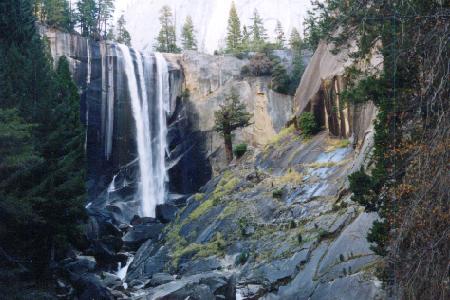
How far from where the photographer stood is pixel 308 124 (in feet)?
79.3

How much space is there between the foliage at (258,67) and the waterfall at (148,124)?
265 inches

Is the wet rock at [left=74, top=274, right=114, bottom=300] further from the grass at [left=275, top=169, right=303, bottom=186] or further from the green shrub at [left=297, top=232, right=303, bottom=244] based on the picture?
the grass at [left=275, top=169, right=303, bottom=186]

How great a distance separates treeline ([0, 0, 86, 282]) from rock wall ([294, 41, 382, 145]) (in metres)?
10.5

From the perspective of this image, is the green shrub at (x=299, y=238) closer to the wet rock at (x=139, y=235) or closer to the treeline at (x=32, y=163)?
the treeline at (x=32, y=163)

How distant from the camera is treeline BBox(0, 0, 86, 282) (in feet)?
45.2

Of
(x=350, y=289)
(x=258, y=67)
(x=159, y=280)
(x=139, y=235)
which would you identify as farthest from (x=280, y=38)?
(x=350, y=289)

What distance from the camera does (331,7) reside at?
1208 cm

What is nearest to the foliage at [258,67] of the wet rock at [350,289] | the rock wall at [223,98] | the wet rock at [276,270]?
the rock wall at [223,98]

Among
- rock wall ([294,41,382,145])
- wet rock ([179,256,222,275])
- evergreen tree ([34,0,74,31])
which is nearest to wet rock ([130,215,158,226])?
rock wall ([294,41,382,145])

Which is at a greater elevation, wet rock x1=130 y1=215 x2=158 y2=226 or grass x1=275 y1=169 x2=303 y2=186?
grass x1=275 y1=169 x2=303 y2=186

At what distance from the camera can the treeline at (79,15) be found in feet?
156

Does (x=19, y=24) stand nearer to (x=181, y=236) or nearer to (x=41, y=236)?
(x=41, y=236)

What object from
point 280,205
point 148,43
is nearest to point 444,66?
point 280,205

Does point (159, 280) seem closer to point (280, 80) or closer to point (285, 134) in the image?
point (285, 134)
